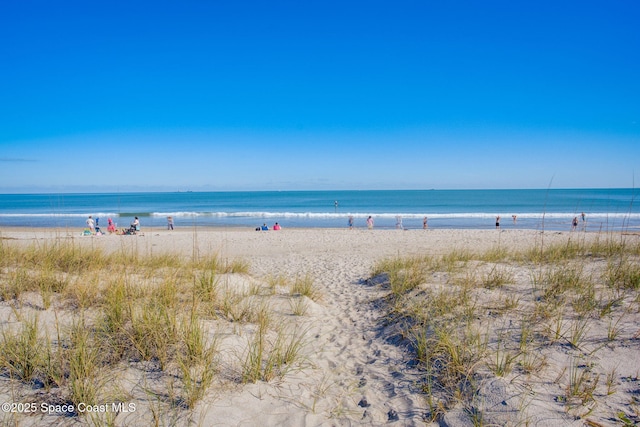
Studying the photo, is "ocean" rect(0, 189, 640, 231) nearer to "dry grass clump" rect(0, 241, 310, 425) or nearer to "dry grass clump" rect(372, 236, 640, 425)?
"dry grass clump" rect(372, 236, 640, 425)

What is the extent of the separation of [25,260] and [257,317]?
4.59 meters

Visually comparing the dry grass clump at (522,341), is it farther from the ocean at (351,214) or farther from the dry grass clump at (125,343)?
the dry grass clump at (125,343)

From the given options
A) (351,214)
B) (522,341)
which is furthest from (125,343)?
(351,214)

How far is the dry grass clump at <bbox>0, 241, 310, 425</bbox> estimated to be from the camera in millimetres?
2770

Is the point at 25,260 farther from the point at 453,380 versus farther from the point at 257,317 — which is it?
the point at 453,380

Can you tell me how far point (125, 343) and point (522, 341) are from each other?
403cm

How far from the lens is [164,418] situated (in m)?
2.56

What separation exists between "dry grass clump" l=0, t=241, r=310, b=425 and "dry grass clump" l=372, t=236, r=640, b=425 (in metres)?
1.56

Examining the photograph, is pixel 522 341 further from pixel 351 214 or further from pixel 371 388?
pixel 351 214

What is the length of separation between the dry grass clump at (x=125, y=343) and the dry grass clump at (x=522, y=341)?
156 cm

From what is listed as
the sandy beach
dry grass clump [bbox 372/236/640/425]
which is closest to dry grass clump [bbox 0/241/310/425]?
the sandy beach

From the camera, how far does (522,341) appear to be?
336 centimetres

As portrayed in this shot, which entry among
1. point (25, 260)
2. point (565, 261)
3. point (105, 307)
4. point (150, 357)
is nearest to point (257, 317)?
point (150, 357)

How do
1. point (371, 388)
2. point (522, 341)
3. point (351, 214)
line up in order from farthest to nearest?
point (351, 214) → point (522, 341) → point (371, 388)
